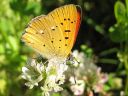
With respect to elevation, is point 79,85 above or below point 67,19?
below

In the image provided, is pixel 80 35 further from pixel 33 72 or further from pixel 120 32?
pixel 33 72

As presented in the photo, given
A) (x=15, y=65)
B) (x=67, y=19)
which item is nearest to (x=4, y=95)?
(x=15, y=65)

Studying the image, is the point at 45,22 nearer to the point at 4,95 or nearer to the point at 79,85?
the point at 79,85

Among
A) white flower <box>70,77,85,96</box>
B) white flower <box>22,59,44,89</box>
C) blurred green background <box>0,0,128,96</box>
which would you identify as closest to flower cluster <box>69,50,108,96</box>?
white flower <box>70,77,85,96</box>

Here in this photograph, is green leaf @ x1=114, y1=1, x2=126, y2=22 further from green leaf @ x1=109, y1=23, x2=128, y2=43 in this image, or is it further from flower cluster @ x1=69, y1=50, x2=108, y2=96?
flower cluster @ x1=69, y1=50, x2=108, y2=96

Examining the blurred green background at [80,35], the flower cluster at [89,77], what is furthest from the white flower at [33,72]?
the flower cluster at [89,77]

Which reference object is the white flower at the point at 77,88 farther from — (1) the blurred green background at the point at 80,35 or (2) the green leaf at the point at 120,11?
(2) the green leaf at the point at 120,11
